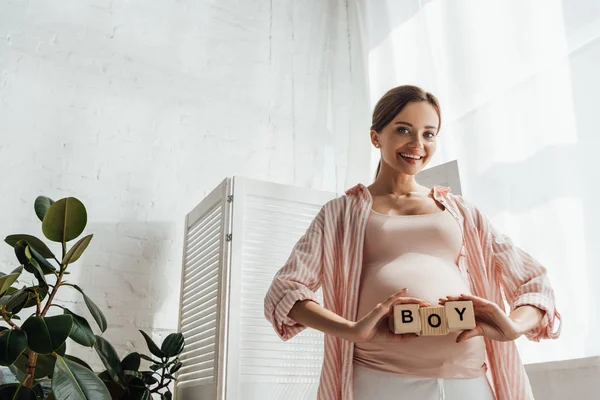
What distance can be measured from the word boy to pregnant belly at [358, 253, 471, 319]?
5.1 inches

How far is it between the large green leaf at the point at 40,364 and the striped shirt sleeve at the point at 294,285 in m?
0.97

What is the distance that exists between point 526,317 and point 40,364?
4.68 feet

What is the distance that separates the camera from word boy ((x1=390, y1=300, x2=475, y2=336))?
2.81ft

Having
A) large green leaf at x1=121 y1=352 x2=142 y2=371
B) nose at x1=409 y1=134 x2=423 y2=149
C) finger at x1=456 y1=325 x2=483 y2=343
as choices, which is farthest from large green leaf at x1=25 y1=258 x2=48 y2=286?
finger at x1=456 y1=325 x2=483 y2=343

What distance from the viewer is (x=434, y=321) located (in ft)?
2.82

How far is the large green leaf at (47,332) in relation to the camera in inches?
58.7

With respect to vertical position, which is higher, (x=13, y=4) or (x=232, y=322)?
(x=13, y=4)

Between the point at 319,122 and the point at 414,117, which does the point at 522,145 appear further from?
the point at 319,122

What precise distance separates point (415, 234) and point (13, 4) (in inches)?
90.2

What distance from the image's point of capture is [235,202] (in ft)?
7.02

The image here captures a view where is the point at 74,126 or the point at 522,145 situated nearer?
the point at 522,145

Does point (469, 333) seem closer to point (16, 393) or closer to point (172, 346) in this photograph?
point (16, 393)

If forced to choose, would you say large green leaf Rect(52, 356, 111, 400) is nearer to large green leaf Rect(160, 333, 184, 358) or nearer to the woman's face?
large green leaf Rect(160, 333, 184, 358)

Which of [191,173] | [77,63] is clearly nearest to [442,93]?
[191,173]
